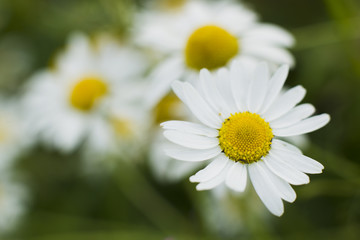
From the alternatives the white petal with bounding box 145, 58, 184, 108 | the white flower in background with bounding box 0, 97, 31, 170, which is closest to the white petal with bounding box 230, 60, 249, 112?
the white petal with bounding box 145, 58, 184, 108

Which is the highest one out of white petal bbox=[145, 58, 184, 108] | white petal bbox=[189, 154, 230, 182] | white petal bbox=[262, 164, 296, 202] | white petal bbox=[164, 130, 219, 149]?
white petal bbox=[145, 58, 184, 108]

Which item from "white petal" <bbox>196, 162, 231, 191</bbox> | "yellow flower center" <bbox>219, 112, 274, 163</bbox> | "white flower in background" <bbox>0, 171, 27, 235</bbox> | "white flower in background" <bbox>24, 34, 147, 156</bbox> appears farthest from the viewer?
"white flower in background" <bbox>0, 171, 27, 235</bbox>

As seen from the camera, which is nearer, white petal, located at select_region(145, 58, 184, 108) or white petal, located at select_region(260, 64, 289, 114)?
white petal, located at select_region(260, 64, 289, 114)

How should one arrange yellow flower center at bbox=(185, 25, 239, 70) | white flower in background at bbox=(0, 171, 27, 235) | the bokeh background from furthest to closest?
white flower in background at bbox=(0, 171, 27, 235) → the bokeh background → yellow flower center at bbox=(185, 25, 239, 70)

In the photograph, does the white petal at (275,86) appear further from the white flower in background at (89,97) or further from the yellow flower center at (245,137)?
the white flower in background at (89,97)

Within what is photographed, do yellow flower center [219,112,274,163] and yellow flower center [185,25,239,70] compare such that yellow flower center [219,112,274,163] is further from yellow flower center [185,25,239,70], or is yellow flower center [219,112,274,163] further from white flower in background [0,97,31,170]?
white flower in background [0,97,31,170]

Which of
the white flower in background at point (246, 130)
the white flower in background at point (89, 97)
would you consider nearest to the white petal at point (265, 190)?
the white flower in background at point (246, 130)

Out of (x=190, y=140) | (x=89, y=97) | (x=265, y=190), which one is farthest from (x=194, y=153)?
(x=89, y=97)
